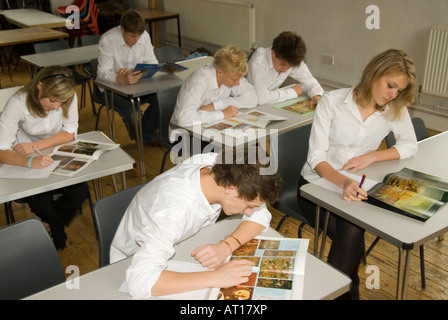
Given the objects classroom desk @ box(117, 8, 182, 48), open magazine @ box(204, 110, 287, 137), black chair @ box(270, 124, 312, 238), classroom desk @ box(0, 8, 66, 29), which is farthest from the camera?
classroom desk @ box(117, 8, 182, 48)

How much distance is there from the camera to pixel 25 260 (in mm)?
1603

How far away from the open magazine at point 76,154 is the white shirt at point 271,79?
1251 millimetres

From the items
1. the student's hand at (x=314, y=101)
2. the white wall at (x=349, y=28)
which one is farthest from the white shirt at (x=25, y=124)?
the white wall at (x=349, y=28)

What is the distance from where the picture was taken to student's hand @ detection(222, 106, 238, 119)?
302 centimetres

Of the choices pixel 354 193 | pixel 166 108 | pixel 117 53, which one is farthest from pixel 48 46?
pixel 354 193

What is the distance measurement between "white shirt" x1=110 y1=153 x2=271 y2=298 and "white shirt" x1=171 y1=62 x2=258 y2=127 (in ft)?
3.70

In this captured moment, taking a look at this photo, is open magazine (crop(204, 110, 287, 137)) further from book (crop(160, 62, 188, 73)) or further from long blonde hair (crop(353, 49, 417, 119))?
book (crop(160, 62, 188, 73))

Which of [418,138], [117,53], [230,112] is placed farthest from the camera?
[117,53]

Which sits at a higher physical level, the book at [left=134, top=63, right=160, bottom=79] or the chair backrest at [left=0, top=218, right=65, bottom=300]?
the book at [left=134, top=63, right=160, bottom=79]

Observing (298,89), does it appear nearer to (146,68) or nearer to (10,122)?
(146,68)

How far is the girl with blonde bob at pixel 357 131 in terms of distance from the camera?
2137 millimetres

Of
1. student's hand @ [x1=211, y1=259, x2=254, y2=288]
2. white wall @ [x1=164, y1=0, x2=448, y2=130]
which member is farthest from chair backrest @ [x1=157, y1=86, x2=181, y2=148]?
white wall @ [x1=164, y1=0, x2=448, y2=130]

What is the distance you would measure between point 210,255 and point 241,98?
1860mm

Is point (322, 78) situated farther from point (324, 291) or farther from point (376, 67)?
point (324, 291)
